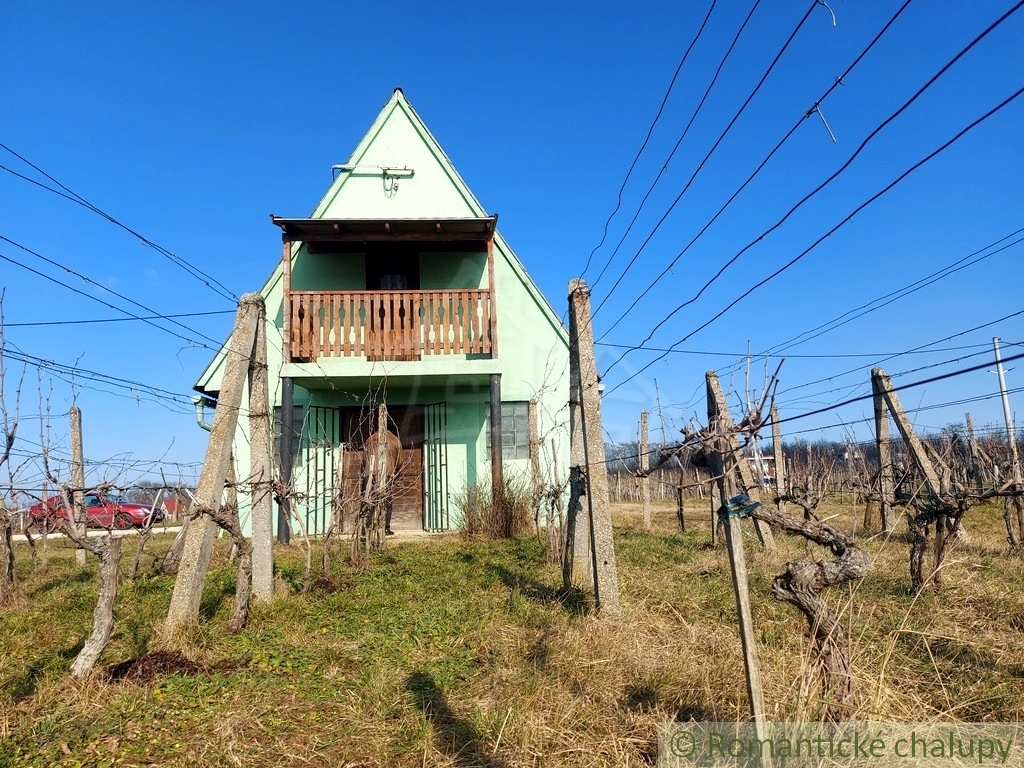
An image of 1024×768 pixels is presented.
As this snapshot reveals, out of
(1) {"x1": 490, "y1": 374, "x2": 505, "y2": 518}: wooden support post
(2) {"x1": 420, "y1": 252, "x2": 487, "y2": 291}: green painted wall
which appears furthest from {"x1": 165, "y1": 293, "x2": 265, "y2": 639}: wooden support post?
(2) {"x1": 420, "y1": 252, "x2": 487, "y2": 291}: green painted wall

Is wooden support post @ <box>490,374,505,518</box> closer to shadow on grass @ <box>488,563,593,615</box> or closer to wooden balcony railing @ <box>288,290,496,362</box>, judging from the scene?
wooden balcony railing @ <box>288,290,496,362</box>

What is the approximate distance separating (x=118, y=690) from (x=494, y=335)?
8.45m

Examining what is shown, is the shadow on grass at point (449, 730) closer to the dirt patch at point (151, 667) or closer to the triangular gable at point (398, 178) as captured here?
the dirt patch at point (151, 667)

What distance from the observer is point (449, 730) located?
359 centimetres

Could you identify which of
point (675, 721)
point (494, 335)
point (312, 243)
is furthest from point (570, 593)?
point (312, 243)

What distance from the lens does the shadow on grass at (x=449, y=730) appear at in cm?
329

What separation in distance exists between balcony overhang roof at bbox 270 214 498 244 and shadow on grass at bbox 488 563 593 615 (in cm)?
648

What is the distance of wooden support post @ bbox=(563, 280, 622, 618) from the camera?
5.48 metres

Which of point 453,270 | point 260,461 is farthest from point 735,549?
point 453,270

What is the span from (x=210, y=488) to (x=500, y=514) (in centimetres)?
626

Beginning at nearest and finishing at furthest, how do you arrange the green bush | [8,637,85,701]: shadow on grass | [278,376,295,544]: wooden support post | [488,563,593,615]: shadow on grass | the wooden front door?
[8,637,85,701]: shadow on grass → [488,563,593,615]: shadow on grass → [278,376,295,544]: wooden support post → the green bush → the wooden front door

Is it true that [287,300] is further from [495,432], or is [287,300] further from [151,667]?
[151,667]

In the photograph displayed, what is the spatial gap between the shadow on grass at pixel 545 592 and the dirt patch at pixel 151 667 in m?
3.07

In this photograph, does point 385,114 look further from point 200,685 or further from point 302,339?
point 200,685
